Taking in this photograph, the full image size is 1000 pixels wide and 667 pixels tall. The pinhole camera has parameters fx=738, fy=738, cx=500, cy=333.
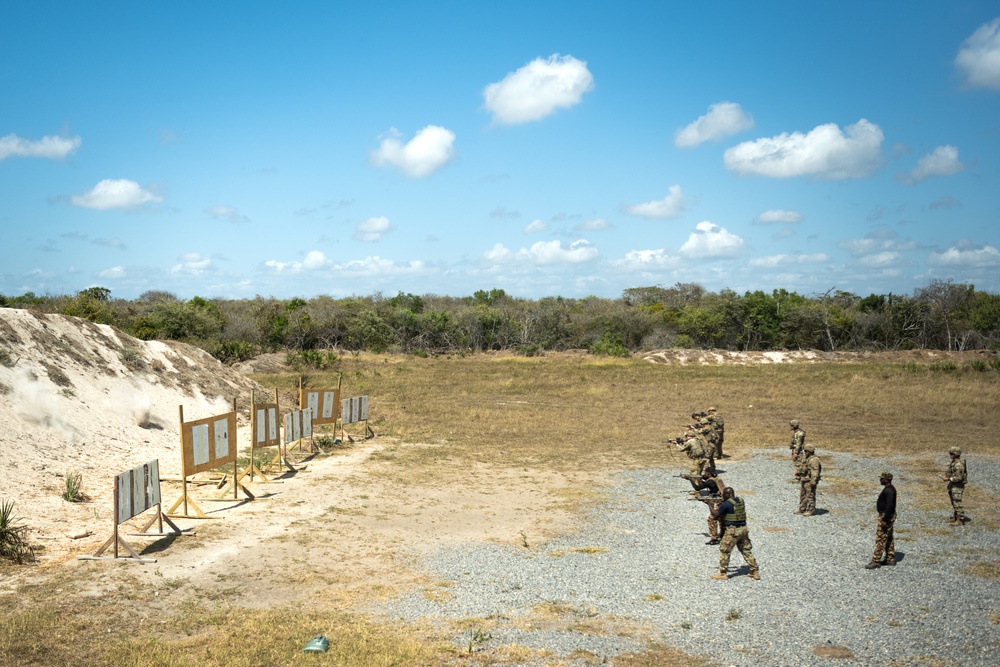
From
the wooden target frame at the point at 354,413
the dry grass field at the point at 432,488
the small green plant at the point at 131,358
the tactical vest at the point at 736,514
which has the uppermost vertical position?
the small green plant at the point at 131,358

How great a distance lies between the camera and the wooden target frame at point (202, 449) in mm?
16203

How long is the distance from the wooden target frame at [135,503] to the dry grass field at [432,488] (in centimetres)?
35

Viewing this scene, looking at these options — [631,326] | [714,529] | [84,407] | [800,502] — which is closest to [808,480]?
[800,502]

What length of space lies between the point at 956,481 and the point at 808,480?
9.53 ft

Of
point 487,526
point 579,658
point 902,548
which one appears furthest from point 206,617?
point 902,548

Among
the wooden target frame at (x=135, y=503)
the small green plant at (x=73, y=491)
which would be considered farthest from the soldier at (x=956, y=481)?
the small green plant at (x=73, y=491)

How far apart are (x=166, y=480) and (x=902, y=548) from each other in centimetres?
1737

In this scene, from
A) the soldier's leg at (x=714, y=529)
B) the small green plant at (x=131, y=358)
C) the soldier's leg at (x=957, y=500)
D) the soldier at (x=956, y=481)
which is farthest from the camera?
the small green plant at (x=131, y=358)

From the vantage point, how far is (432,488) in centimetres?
1981

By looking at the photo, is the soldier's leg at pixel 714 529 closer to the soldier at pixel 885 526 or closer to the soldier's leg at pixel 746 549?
the soldier's leg at pixel 746 549

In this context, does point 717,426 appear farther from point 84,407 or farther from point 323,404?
point 84,407

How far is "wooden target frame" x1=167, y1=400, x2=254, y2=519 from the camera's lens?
53.2 feet

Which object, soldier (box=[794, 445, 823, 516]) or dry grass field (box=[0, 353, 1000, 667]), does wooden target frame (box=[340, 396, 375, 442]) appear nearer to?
dry grass field (box=[0, 353, 1000, 667])

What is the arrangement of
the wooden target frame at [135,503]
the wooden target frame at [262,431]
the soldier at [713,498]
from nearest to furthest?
the wooden target frame at [135,503] < the soldier at [713,498] < the wooden target frame at [262,431]
